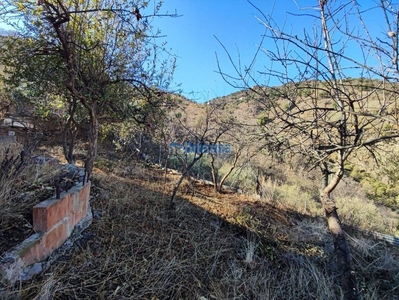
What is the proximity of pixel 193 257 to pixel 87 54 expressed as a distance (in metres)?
2.42

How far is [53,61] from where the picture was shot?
267 cm

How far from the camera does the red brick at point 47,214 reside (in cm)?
166

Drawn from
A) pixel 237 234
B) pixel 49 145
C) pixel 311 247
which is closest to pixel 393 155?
pixel 311 247

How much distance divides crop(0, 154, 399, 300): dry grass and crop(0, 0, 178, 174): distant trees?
889 millimetres

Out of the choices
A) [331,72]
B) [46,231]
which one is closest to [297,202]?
[331,72]

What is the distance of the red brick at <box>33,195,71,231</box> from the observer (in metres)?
1.66

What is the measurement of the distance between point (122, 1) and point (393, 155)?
3.61m

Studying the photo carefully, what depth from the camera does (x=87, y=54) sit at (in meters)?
2.72

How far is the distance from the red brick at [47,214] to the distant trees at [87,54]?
87 cm

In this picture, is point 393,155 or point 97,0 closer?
point 97,0

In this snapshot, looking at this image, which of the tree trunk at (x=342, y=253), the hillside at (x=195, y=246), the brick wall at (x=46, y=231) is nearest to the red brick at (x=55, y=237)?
the brick wall at (x=46, y=231)

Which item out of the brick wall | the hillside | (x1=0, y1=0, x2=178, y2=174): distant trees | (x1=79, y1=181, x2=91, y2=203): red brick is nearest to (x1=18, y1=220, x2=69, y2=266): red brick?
the brick wall

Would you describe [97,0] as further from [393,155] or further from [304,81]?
[393,155]

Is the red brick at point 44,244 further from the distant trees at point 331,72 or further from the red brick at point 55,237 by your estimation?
the distant trees at point 331,72
